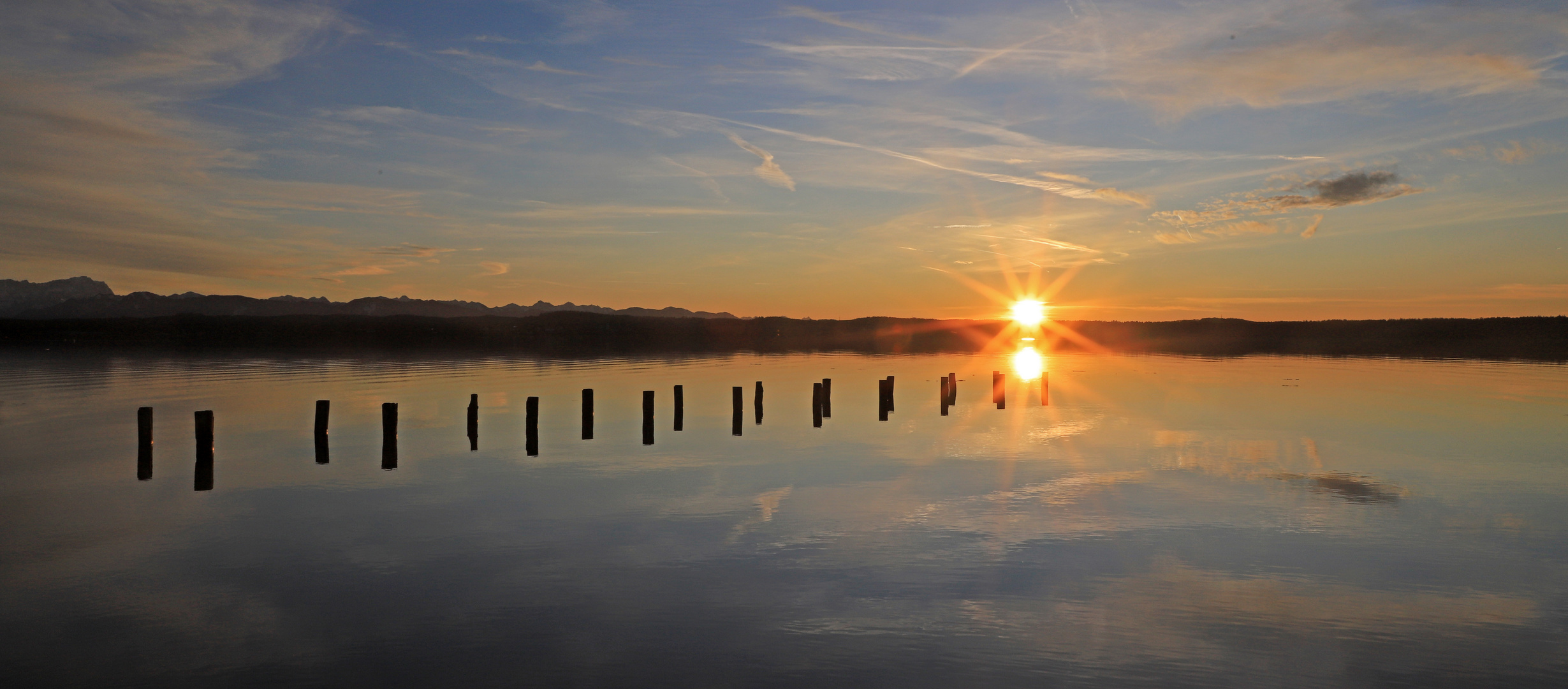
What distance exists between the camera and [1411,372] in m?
59.1

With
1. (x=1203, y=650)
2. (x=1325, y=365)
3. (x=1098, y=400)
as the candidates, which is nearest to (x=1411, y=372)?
(x=1325, y=365)

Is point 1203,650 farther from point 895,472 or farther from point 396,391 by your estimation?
point 396,391

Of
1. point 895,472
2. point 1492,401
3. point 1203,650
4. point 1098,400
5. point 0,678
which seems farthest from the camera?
point 1098,400

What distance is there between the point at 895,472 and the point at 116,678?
15.1 m

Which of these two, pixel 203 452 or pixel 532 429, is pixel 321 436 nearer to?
pixel 203 452

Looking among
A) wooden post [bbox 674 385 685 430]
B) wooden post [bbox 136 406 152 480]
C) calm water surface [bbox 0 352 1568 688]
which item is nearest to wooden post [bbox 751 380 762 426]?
calm water surface [bbox 0 352 1568 688]

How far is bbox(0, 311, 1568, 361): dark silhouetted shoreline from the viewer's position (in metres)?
102

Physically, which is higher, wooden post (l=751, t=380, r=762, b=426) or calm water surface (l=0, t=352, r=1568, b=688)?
wooden post (l=751, t=380, r=762, b=426)

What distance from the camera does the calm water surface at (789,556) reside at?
9070 millimetres

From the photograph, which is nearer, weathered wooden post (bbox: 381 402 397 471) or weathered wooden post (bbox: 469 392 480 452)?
weathered wooden post (bbox: 381 402 397 471)

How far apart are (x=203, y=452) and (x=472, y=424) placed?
679 cm

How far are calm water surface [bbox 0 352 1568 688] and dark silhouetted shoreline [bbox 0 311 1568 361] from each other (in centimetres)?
6599

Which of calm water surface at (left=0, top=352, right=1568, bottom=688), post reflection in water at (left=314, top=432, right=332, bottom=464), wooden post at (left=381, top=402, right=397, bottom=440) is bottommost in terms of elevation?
calm water surface at (left=0, top=352, right=1568, bottom=688)

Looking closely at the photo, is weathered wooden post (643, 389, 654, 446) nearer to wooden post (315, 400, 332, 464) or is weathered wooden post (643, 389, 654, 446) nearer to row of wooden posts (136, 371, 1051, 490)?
row of wooden posts (136, 371, 1051, 490)
